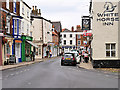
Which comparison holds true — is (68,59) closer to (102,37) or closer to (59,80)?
(102,37)

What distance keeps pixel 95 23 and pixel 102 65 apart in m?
4.10

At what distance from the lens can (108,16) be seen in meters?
21.6

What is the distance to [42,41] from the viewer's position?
159 feet

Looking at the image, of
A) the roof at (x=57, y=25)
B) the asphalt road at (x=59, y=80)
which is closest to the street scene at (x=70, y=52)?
the asphalt road at (x=59, y=80)

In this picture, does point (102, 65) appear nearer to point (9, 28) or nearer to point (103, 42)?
point (103, 42)

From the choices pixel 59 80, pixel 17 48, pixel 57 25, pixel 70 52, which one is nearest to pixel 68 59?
pixel 70 52

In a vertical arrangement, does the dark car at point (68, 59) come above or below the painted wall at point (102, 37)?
below

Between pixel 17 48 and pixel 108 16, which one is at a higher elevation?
pixel 108 16

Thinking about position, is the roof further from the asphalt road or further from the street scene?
the asphalt road

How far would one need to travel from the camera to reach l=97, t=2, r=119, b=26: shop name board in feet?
70.2

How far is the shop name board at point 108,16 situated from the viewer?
21.4 m

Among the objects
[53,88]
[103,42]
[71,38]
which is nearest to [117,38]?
[103,42]

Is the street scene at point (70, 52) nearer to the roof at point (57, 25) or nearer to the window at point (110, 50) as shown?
the window at point (110, 50)

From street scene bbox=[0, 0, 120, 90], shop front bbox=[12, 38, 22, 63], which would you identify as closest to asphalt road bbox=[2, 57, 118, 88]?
street scene bbox=[0, 0, 120, 90]
